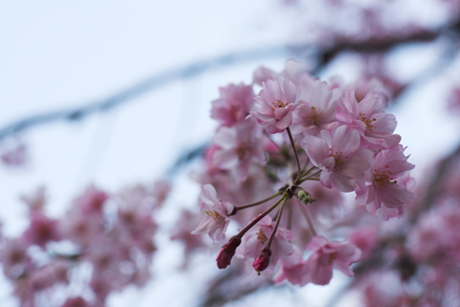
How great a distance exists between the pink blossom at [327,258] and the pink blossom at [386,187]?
0.53ft

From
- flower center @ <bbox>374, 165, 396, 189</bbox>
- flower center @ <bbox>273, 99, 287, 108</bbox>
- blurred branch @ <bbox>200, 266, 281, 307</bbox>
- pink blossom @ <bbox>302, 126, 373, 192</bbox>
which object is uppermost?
flower center @ <bbox>273, 99, 287, 108</bbox>

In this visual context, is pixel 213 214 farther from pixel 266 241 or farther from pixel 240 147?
pixel 240 147

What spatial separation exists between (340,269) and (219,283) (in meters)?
2.40

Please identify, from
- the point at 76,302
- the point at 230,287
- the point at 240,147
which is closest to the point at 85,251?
the point at 76,302

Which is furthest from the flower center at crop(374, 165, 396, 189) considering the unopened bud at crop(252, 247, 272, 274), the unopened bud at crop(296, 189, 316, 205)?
the unopened bud at crop(252, 247, 272, 274)

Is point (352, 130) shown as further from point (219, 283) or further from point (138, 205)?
point (219, 283)

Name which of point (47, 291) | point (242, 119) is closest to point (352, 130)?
point (242, 119)

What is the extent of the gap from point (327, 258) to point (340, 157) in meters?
0.32

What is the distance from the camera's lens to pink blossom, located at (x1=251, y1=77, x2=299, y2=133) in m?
0.74

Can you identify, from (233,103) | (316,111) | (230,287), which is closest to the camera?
(316,111)

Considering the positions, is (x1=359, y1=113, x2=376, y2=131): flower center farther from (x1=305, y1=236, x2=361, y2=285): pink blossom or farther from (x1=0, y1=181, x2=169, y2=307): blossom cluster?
(x1=0, y1=181, x2=169, y2=307): blossom cluster

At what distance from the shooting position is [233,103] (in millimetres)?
970

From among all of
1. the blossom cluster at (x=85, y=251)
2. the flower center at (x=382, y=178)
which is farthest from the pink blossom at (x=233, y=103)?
the blossom cluster at (x=85, y=251)

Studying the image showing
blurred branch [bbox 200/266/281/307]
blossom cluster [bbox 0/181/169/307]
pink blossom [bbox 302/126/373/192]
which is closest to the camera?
pink blossom [bbox 302/126/373/192]
